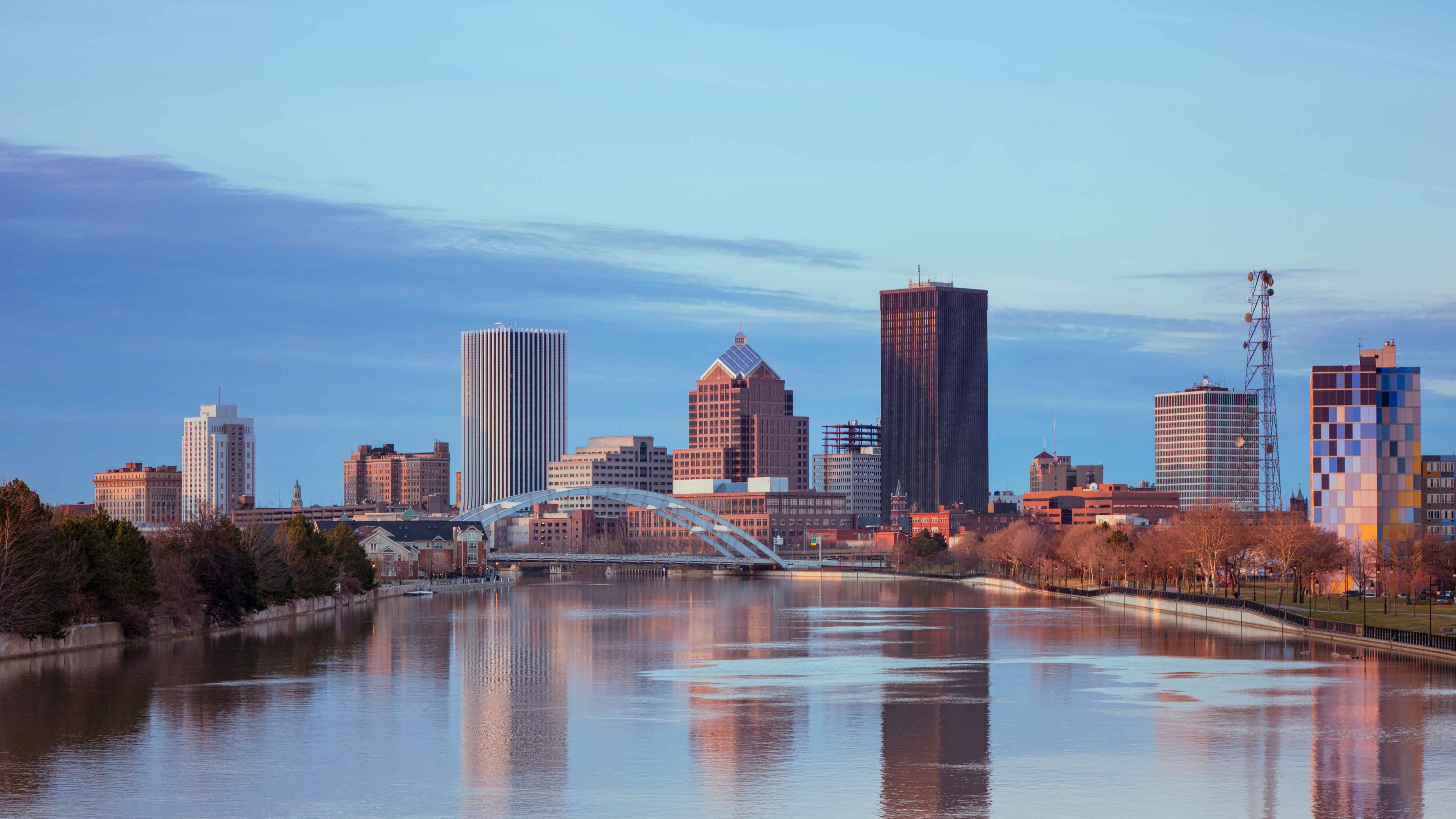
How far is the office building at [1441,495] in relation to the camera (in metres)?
156

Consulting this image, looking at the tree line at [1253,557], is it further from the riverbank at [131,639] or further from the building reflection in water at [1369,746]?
the riverbank at [131,639]

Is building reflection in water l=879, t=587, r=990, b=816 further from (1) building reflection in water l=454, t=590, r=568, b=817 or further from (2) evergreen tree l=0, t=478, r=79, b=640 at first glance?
(2) evergreen tree l=0, t=478, r=79, b=640

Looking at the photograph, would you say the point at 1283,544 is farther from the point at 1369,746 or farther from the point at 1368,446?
the point at 1369,746

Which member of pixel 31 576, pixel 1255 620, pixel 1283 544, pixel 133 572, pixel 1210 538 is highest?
pixel 31 576

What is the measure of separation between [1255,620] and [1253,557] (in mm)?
41026

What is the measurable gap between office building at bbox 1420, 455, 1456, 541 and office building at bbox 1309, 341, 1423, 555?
18.0 meters

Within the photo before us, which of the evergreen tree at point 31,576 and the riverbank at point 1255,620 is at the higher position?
the evergreen tree at point 31,576

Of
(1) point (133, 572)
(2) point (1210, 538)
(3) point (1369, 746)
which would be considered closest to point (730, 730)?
(3) point (1369, 746)

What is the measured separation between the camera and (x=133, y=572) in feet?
260

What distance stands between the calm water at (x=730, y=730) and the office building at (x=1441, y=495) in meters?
84.7

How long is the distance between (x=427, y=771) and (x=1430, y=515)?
14192 centimetres

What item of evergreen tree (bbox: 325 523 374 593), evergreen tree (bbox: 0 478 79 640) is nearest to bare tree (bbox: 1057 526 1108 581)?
evergreen tree (bbox: 325 523 374 593)

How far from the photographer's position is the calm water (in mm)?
32688

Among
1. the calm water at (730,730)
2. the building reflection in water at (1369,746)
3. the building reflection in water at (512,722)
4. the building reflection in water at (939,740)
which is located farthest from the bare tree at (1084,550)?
the building reflection in water at (1369,746)
